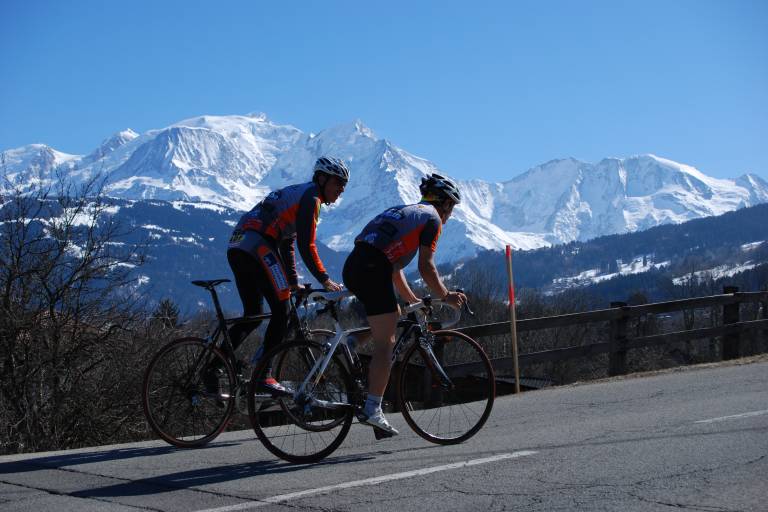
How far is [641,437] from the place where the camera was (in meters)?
6.95

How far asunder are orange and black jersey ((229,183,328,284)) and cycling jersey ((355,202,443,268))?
459 mm

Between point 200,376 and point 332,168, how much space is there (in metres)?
1.80

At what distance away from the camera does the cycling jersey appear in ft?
21.3

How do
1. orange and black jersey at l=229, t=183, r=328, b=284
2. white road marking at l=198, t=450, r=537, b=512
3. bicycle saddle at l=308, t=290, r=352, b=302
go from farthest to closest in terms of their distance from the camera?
orange and black jersey at l=229, t=183, r=328, b=284, bicycle saddle at l=308, t=290, r=352, b=302, white road marking at l=198, t=450, r=537, b=512

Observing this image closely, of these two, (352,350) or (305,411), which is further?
(352,350)

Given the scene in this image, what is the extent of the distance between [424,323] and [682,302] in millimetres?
8579

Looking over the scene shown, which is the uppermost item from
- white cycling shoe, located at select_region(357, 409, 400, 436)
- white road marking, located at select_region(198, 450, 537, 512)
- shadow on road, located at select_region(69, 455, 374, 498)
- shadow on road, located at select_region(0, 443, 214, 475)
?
white cycling shoe, located at select_region(357, 409, 400, 436)

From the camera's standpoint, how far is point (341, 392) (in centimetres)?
659

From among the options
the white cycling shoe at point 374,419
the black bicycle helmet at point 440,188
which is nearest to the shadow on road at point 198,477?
the white cycling shoe at point 374,419

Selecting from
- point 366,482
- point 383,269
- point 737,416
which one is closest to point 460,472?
point 366,482

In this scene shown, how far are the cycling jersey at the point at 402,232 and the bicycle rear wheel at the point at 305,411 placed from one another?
81 centimetres

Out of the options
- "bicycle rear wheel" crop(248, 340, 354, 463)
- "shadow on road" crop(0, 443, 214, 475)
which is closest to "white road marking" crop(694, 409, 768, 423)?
"bicycle rear wheel" crop(248, 340, 354, 463)

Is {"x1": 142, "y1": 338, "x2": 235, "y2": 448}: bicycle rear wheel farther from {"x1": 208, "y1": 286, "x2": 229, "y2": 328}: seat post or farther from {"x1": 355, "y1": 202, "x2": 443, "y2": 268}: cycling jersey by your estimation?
{"x1": 355, "y1": 202, "x2": 443, "y2": 268}: cycling jersey

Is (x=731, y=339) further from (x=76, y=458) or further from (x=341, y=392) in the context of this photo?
(x=76, y=458)
